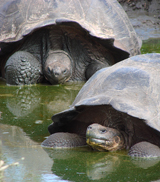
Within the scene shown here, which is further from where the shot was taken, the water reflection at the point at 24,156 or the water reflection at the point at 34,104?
the water reflection at the point at 34,104

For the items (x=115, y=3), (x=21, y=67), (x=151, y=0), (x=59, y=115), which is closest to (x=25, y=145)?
(x=59, y=115)

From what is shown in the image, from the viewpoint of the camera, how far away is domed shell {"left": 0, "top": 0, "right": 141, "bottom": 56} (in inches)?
208

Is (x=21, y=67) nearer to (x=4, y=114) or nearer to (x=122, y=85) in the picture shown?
(x=4, y=114)

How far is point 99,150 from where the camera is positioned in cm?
255

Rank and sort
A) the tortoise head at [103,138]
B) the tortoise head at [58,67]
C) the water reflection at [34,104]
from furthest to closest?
the tortoise head at [58,67] → the water reflection at [34,104] → the tortoise head at [103,138]

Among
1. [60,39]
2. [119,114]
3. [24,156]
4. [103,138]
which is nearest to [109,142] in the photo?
[103,138]

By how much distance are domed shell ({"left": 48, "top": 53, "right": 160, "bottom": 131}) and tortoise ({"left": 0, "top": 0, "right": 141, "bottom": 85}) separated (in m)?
2.42

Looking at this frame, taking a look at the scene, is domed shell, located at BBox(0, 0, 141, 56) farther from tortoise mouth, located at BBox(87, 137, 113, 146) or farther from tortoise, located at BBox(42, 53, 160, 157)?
tortoise mouth, located at BBox(87, 137, 113, 146)

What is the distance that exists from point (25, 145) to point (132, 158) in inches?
30.4

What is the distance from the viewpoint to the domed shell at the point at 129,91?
2.40 meters

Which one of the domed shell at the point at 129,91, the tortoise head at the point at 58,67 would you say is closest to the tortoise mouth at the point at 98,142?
the domed shell at the point at 129,91

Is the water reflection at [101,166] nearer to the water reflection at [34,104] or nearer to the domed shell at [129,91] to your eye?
the domed shell at [129,91]

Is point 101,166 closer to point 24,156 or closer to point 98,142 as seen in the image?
point 98,142

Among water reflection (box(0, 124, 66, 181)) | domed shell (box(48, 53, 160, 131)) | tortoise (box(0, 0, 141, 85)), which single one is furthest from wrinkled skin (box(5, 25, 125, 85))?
domed shell (box(48, 53, 160, 131))
